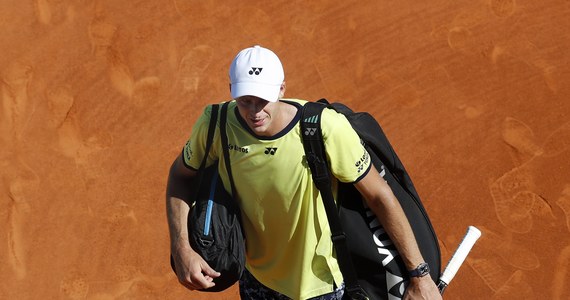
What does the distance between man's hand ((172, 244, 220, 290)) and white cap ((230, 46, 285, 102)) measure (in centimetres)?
69

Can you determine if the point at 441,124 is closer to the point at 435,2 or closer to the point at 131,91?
the point at 435,2

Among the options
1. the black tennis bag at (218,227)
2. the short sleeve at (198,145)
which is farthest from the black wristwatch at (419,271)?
the short sleeve at (198,145)

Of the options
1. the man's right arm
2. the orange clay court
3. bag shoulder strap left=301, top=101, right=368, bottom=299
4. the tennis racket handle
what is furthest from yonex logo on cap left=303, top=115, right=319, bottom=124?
the orange clay court

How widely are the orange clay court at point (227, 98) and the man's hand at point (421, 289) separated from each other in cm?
258

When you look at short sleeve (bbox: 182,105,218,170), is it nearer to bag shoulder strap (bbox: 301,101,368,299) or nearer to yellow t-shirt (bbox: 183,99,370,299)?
yellow t-shirt (bbox: 183,99,370,299)

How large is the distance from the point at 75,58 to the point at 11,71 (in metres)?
0.49

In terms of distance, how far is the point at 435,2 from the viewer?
22.7 ft

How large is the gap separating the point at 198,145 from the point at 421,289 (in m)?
1.08

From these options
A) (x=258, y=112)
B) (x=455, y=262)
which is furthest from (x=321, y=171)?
(x=455, y=262)

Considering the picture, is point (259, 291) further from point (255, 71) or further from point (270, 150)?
point (255, 71)

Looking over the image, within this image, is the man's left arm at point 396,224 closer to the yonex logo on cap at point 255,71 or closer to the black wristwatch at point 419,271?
the black wristwatch at point 419,271

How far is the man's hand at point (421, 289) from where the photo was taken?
10.9 feet

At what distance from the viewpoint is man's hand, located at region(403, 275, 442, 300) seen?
10.9ft

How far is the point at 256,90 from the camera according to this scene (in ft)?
10.5
